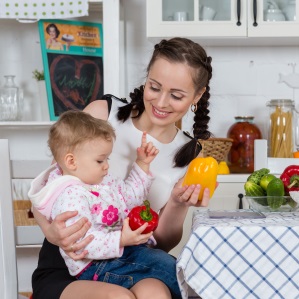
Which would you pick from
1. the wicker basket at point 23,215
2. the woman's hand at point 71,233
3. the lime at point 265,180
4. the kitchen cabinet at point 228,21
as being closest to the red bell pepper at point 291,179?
the lime at point 265,180

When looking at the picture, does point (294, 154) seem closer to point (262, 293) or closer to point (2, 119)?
point (2, 119)

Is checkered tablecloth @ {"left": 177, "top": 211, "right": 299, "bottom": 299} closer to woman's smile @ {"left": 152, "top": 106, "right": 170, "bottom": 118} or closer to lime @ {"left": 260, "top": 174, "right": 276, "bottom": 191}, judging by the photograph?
lime @ {"left": 260, "top": 174, "right": 276, "bottom": 191}

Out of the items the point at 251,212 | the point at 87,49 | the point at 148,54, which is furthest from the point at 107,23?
the point at 251,212

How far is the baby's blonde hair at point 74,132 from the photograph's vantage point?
152cm

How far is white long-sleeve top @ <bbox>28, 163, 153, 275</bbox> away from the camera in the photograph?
1.47 m

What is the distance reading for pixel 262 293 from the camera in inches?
48.7

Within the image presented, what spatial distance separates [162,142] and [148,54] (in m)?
1.40

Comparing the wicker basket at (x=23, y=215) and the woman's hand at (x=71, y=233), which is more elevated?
the woman's hand at (x=71, y=233)

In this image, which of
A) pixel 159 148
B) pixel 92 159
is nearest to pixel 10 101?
pixel 159 148

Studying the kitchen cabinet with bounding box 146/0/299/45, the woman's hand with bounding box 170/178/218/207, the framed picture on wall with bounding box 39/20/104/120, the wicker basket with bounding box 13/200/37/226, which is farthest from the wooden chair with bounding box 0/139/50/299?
the kitchen cabinet with bounding box 146/0/299/45

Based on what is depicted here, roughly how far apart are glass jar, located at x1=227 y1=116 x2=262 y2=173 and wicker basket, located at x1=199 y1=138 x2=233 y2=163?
143 mm

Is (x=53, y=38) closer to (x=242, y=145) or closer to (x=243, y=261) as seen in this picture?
(x=242, y=145)

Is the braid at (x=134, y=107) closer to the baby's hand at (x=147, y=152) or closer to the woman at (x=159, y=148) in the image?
the woman at (x=159, y=148)

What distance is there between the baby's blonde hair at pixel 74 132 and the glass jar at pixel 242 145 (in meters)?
1.56
